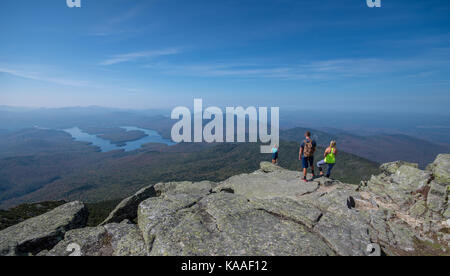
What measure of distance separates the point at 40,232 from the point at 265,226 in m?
12.3

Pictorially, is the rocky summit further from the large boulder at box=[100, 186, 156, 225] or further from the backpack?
the backpack

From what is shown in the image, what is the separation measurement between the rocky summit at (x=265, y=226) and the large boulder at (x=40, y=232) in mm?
44

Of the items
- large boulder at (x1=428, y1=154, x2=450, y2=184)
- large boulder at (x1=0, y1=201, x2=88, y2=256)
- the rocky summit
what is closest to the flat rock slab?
the rocky summit

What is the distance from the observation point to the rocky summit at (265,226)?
27.8ft

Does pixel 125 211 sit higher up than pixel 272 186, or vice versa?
pixel 272 186

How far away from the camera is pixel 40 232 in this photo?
10.4m

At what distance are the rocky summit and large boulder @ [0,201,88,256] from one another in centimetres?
4

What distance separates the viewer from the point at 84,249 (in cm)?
879

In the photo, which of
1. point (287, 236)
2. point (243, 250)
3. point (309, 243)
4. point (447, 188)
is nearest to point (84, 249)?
point (243, 250)

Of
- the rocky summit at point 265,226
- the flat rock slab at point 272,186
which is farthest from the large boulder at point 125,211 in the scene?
the flat rock slab at point 272,186

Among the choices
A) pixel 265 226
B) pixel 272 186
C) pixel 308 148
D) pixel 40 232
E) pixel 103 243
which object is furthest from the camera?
pixel 272 186

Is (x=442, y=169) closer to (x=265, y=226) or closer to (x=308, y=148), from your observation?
(x=308, y=148)

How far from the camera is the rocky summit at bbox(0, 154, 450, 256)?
27.8ft

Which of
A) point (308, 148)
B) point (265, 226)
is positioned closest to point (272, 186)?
point (308, 148)
